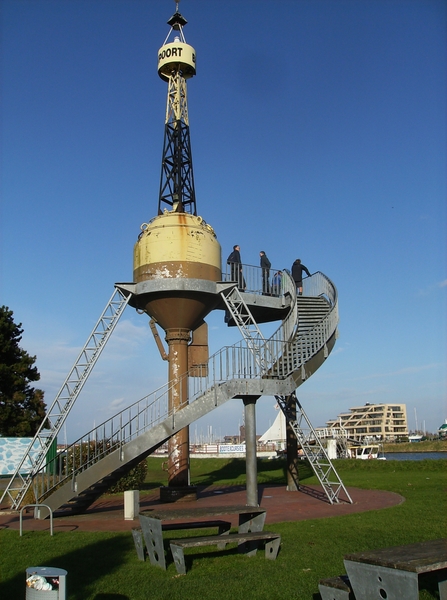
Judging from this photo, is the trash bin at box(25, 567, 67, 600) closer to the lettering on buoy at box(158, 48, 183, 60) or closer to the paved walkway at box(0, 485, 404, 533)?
the paved walkway at box(0, 485, 404, 533)

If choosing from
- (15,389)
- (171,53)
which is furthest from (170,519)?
(15,389)

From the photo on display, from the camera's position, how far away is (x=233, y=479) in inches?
1094

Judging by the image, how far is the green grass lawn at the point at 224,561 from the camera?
791 cm

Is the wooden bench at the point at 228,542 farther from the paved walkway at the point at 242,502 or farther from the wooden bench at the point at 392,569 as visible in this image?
the paved walkway at the point at 242,502

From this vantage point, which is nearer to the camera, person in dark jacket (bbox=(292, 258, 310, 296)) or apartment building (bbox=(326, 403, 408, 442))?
person in dark jacket (bbox=(292, 258, 310, 296))

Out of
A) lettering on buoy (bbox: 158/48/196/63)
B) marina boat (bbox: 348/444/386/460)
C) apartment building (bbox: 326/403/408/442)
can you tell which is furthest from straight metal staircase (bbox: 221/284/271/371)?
apartment building (bbox: 326/403/408/442)

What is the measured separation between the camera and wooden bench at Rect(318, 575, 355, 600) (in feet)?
21.6

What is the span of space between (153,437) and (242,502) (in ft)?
12.8

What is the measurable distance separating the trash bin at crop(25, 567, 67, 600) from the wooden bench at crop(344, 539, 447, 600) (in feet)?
10.1

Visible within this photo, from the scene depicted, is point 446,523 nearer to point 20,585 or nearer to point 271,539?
point 271,539

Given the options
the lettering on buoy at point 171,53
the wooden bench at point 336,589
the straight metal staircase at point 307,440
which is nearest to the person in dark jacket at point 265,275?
the straight metal staircase at point 307,440

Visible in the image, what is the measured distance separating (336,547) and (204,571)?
8.44 ft

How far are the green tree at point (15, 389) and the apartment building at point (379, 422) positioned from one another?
396 ft

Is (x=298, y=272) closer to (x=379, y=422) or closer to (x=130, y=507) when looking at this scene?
(x=130, y=507)
